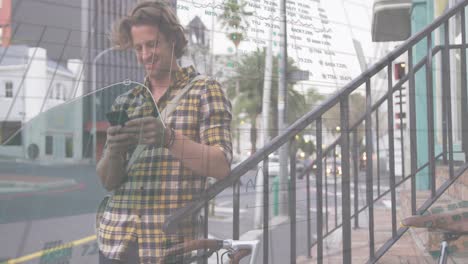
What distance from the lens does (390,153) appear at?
2.20 m

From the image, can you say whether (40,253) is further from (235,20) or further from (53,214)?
(235,20)

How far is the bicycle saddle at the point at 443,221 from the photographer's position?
1.93 meters

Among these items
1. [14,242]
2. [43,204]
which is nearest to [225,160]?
[43,204]

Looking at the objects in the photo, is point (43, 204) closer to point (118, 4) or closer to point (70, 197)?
point (70, 197)

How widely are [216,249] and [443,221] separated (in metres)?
1.05

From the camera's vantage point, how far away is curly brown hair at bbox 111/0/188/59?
1384 mm

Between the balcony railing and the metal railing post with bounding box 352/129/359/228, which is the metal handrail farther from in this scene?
the metal railing post with bounding box 352/129/359/228

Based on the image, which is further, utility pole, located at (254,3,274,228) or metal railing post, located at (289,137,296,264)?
metal railing post, located at (289,137,296,264)

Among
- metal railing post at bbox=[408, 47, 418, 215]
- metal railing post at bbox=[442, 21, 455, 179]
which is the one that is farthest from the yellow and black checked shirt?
metal railing post at bbox=[442, 21, 455, 179]

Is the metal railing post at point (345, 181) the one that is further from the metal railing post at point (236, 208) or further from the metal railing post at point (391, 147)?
the metal railing post at point (236, 208)

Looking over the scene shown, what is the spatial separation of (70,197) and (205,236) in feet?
1.49

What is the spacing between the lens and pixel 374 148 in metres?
2.19

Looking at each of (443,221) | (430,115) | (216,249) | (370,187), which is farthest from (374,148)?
(216,249)

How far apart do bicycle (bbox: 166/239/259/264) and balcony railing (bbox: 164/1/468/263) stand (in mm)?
52
